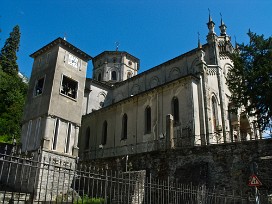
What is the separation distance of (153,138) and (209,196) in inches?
507

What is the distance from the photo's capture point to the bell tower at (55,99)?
22.5 meters

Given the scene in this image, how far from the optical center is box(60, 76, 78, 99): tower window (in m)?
25.1

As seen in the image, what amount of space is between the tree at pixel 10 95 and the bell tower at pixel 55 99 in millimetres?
10521

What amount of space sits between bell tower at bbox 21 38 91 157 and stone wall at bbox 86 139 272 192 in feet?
26.2

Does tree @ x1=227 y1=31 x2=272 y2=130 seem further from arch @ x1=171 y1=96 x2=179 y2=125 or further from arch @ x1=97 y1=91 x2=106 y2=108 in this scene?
arch @ x1=97 y1=91 x2=106 y2=108

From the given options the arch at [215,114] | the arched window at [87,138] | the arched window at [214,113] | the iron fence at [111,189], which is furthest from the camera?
the arched window at [87,138]

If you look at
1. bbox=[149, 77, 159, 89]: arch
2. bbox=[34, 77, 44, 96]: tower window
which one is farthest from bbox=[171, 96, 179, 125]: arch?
bbox=[34, 77, 44, 96]: tower window

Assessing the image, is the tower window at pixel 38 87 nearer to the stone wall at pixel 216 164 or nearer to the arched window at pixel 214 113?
the stone wall at pixel 216 164

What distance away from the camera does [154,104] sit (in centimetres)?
2555

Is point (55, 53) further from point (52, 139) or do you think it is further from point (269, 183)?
point (269, 183)

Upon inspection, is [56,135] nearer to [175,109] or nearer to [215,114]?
[175,109]

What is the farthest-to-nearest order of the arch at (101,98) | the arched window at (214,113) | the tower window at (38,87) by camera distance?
the arch at (101,98) → the tower window at (38,87) → the arched window at (214,113)

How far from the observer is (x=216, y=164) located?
1600 cm

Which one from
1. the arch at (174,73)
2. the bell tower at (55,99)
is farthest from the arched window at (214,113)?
the bell tower at (55,99)
